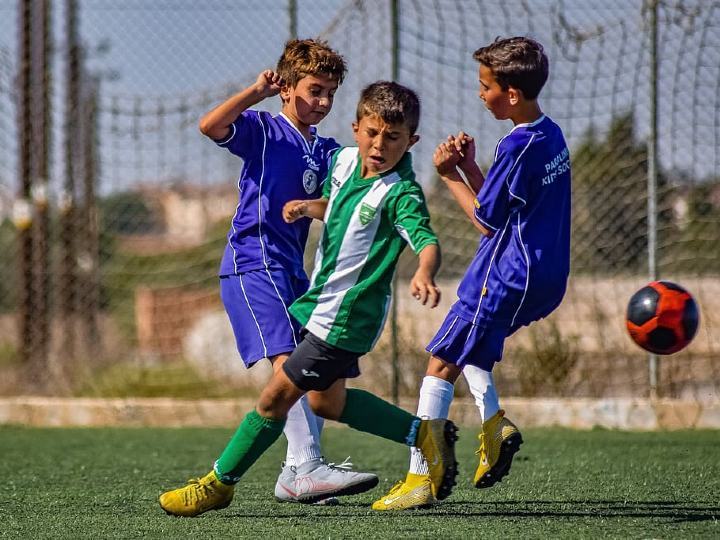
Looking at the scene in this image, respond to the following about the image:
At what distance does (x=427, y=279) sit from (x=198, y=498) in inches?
45.6

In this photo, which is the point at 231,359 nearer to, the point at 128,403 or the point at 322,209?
the point at 128,403

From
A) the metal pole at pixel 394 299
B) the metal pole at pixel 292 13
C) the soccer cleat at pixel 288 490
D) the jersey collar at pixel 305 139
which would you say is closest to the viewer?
the soccer cleat at pixel 288 490

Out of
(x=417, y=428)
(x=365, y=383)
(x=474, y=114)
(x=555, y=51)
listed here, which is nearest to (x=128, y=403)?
(x=365, y=383)

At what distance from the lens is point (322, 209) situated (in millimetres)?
4035

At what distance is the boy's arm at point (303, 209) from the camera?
3.94 metres

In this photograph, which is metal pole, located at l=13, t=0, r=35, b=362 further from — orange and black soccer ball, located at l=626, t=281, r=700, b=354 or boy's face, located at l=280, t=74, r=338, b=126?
orange and black soccer ball, located at l=626, t=281, r=700, b=354

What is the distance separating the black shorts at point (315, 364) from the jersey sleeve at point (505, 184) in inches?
30.0

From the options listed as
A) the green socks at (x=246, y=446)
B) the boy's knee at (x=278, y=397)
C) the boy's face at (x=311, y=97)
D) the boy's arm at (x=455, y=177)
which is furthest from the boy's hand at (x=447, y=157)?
the green socks at (x=246, y=446)

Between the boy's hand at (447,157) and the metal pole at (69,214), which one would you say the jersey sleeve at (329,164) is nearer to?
the boy's hand at (447,157)

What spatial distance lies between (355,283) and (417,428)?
59cm

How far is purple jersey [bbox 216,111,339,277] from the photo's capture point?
4484 mm

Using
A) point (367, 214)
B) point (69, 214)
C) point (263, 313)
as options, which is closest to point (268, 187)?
point (263, 313)

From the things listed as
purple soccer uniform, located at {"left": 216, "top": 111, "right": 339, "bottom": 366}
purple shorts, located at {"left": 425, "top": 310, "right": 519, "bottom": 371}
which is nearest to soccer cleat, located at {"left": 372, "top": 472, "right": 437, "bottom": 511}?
purple shorts, located at {"left": 425, "top": 310, "right": 519, "bottom": 371}

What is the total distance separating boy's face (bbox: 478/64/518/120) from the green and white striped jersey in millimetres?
500
